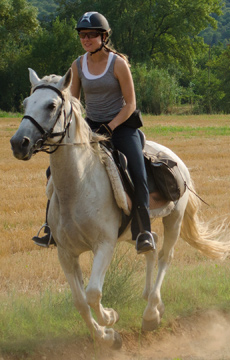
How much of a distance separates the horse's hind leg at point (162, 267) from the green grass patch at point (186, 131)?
18298mm

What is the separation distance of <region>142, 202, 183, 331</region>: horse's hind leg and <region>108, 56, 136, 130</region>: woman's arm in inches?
62.8

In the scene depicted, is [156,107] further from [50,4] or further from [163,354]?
[50,4]

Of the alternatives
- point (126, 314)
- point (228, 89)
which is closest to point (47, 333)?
point (126, 314)

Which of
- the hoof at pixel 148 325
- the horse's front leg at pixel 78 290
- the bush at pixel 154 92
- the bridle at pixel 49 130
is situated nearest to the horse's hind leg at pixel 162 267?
the hoof at pixel 148 325

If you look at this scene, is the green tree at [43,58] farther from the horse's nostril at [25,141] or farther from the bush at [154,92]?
the horse's nostril at [25,141]

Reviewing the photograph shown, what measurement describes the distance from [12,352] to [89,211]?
1.43 metres

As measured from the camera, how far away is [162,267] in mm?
6488

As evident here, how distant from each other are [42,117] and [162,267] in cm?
275

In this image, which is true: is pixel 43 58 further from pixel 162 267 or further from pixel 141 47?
pixel 162 267

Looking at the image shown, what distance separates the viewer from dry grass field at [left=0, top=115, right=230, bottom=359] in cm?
736

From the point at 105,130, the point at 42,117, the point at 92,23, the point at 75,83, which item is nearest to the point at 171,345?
the point at 105,130

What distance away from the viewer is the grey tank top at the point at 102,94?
516 centimetres

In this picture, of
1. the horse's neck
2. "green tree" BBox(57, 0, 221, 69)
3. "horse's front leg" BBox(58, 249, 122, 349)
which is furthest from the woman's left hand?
"green tree" BBox(57, 0, 221, 69)

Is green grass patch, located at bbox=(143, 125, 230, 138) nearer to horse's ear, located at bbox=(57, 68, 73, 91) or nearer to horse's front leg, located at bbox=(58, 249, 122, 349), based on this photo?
horse's front leg, located at bbox=(58, 249, 122, 349)
